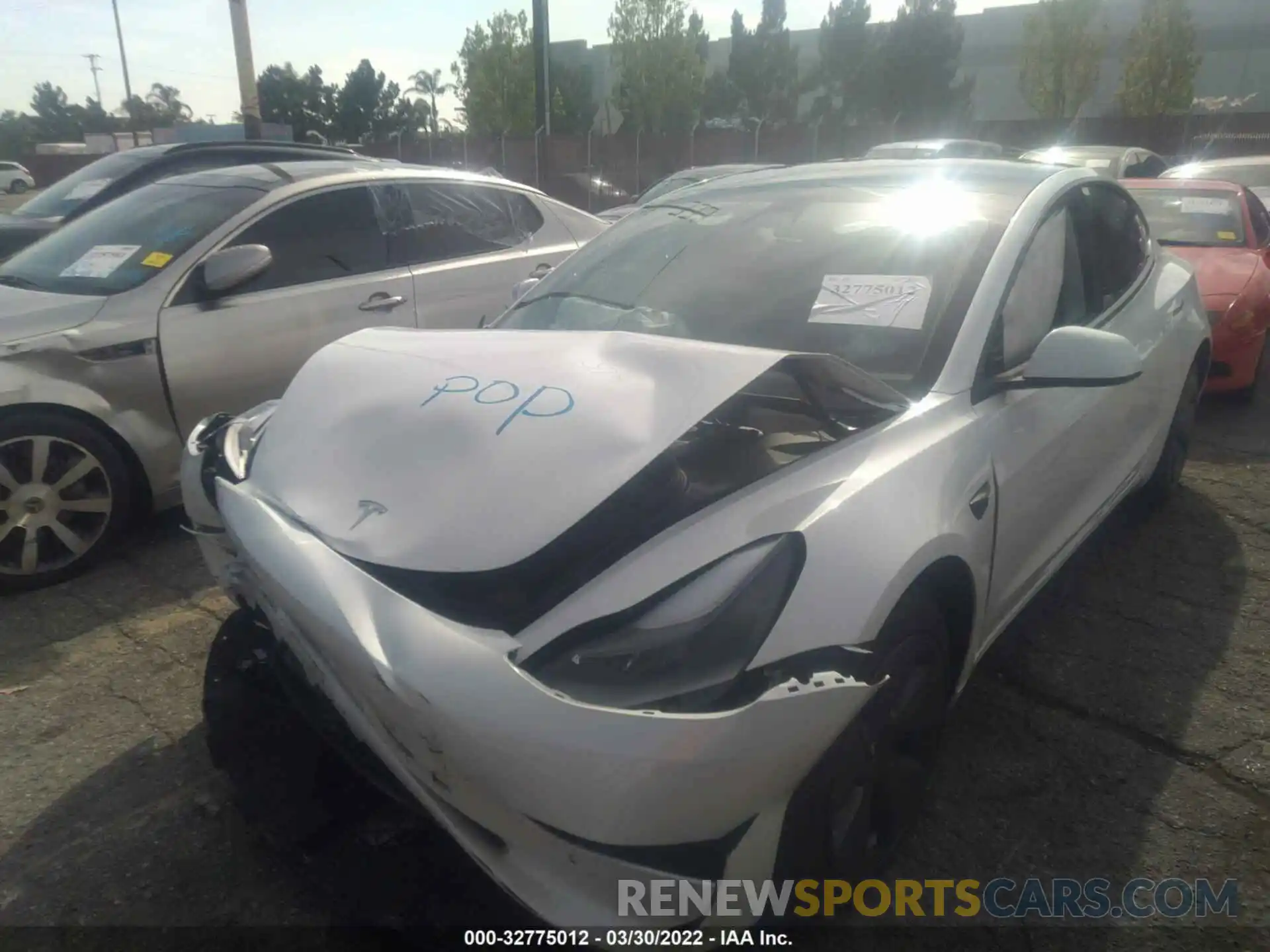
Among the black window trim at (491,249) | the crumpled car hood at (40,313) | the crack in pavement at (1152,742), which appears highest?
the black window trim at (491,249)

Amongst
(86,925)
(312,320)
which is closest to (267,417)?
(86,925)

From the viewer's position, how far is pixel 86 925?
196 cm

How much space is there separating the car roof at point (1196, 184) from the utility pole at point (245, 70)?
916cm

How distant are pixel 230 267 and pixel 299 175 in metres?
0.88

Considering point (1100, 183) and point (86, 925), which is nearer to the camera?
point (86, 925)

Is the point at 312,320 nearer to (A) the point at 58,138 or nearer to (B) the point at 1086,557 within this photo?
(B) the point at 1086,557

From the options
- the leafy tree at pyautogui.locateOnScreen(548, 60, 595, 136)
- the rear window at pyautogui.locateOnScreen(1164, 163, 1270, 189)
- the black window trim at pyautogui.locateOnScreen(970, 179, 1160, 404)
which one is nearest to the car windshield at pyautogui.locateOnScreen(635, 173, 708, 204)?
the rear window at pyautogui.locateOnScreen(1164, 163, 1270, 189)

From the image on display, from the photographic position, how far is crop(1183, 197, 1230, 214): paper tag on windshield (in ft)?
21.3

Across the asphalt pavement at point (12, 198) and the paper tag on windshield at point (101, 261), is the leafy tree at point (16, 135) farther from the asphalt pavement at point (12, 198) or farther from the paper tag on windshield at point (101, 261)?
the paper tag on windshield at point (101, 261)

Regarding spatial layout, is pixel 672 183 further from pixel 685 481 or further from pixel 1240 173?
pixel 685 481

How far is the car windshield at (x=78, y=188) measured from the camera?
7.59 metres

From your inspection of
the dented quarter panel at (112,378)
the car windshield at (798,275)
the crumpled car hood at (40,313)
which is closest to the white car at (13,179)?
the crumpled car hood at (40,313)

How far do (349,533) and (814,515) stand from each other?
88 centimetres

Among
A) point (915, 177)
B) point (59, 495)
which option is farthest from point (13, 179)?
point (915, 177)
